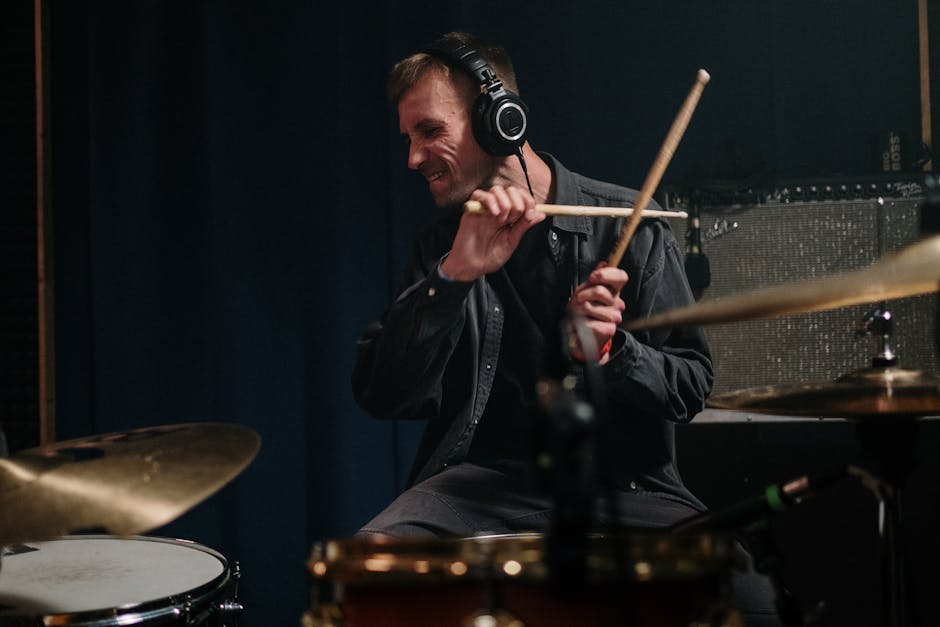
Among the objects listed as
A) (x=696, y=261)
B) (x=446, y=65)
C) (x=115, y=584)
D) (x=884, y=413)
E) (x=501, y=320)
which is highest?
(x=446, y=65)

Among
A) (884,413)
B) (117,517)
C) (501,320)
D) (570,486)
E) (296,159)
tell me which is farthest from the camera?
(296,159)

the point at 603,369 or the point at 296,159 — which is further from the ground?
the point at 296,159

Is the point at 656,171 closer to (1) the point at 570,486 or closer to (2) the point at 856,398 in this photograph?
(2) the point at 856,398

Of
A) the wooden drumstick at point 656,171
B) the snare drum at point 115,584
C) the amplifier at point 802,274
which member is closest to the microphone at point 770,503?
the snare drum at point 115,584

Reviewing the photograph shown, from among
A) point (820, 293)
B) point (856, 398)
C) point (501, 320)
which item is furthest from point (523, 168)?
point (820, 293)

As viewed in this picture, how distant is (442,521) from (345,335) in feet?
2.66

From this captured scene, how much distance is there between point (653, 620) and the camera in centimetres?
89

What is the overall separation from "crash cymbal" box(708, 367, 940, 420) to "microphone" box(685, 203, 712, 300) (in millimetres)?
662

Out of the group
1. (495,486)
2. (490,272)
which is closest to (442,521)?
(495,486)

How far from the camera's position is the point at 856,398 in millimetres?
1325

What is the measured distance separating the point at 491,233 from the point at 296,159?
77cm

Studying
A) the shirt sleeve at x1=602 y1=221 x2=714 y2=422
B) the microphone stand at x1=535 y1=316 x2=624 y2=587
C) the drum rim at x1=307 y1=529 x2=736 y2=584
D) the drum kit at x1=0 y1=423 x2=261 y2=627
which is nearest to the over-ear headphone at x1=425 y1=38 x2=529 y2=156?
the shirt sleeve at x1=602 y1=221 x2=714 y2=422

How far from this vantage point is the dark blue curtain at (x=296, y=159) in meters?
2.31

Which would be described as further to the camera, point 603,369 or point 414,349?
point 414,349
